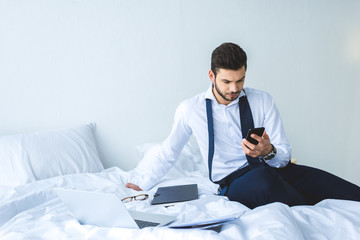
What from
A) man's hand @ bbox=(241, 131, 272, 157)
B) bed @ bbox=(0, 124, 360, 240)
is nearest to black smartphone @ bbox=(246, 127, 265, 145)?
man's hand @ bbox=(241, 131, 272, 157)

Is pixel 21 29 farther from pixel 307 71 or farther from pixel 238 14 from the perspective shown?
pixel 307 71

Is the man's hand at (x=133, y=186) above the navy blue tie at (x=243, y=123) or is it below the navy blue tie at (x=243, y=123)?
below

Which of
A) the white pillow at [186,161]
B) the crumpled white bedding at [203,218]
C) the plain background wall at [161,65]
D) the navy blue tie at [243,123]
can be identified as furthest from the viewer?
the plain background wall at [161,65]

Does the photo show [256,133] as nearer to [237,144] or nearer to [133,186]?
[237,144]

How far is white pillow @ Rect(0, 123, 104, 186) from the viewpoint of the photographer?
1.79 m

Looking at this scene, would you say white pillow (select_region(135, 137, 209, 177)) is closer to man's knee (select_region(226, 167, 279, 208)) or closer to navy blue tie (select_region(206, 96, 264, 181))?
navy blue tie (select_region(206, 96, 264, 181))

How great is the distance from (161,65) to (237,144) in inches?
38.3

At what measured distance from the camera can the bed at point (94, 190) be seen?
2.94 feet

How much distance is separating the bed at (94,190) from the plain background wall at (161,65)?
0.21 meters

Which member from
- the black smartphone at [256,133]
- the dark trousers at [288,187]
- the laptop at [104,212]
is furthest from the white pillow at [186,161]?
the laptop at [104,212]

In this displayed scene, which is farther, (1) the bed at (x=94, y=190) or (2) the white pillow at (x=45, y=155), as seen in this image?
(2) the white pillow at (x=45, y=155)

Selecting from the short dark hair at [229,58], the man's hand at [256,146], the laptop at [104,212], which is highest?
the short dark hair at [229,58]

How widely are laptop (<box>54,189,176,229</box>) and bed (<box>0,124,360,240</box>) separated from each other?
3 centimetres

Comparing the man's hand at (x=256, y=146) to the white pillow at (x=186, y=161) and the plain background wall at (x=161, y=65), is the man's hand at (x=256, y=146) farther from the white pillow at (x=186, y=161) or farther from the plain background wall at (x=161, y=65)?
the plain background wall at (x=161, y=65)
